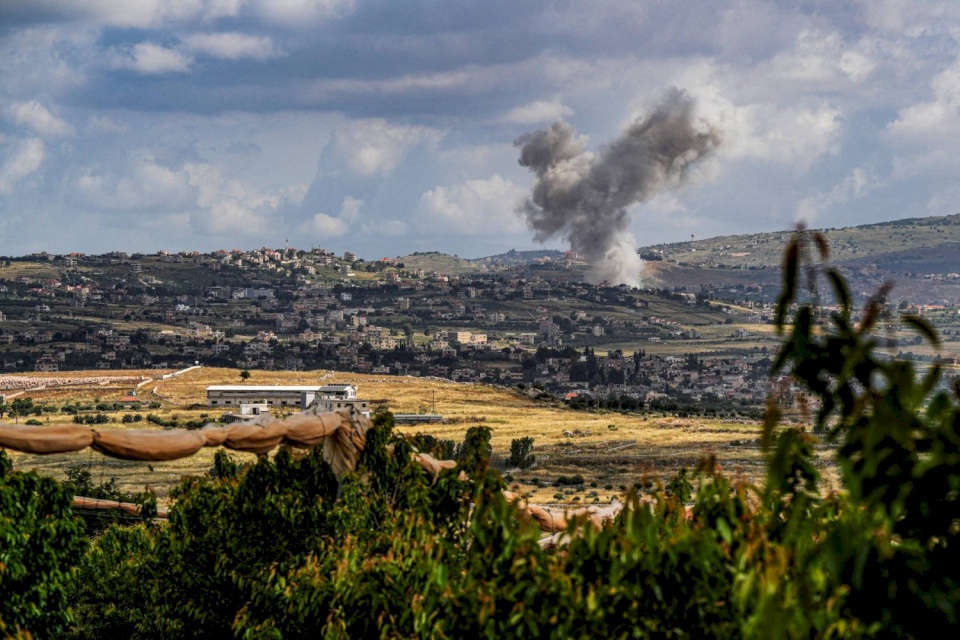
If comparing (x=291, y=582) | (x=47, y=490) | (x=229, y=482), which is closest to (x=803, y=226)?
(x=291, y=582)

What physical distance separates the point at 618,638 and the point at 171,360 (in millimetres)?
158549

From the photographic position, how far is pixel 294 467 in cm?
1280

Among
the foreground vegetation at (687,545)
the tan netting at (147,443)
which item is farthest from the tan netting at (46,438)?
the foreground vegetation at (687,545)

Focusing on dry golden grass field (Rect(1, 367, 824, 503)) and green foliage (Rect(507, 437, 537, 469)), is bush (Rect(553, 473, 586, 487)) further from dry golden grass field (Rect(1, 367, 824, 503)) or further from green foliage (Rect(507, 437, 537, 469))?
green foliage (Rect(507, 437, 537, 469))

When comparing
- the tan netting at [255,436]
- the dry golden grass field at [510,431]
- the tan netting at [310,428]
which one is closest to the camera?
the tan netting at [255,436]

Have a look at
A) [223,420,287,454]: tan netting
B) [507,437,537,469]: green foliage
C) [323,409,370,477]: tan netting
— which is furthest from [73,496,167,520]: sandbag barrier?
[507,437,537,469]: green foliage

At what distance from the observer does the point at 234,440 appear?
10.8m

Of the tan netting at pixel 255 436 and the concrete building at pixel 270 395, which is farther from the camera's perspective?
the concrete building at pixel 270 395

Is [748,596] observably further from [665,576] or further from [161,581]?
[161,581]

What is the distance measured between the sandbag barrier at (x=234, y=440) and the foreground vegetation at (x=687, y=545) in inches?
8.3

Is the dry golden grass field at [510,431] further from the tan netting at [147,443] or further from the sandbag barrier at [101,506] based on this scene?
the tan netting at [147,443]

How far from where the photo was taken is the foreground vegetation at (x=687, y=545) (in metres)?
6.00

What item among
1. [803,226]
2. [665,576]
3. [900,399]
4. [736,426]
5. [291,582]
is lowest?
[736,426]

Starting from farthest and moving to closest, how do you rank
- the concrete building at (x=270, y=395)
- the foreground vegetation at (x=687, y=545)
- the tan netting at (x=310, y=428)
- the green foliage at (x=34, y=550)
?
1. the concrete building at (x=270, y=395)
2. the green foliage at (x=34, y=550)
3. the tan netting at (x=310, y=428)
4. the foreground vegetation at (x=687, y=545)
